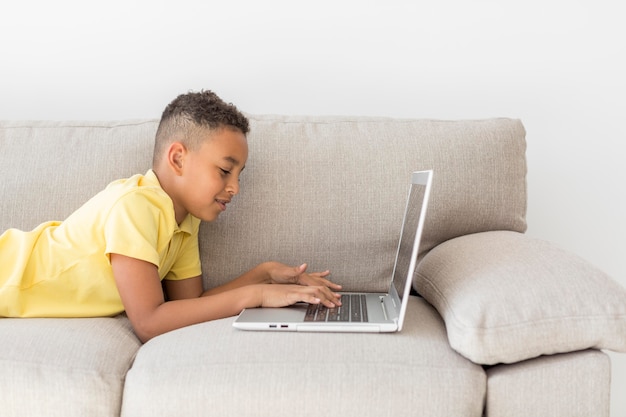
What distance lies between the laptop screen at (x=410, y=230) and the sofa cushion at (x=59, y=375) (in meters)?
0.57

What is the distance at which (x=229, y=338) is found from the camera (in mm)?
1357

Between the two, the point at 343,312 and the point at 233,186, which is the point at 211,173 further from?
the point at 343,312

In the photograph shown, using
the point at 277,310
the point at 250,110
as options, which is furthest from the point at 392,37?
the point at 277,310

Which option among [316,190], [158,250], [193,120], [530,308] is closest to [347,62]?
[316,190]

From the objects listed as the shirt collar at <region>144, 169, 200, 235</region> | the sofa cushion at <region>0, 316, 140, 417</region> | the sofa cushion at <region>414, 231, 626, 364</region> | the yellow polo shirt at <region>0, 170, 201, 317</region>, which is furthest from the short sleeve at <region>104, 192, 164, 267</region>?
the sofa cushion at <region>414, 231, 626, 364</region>

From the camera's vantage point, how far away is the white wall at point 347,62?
7.71 ft

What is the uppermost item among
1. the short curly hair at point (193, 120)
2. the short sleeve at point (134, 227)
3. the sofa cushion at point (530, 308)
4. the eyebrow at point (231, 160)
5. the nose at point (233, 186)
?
the short curly hair at point (193, 120)

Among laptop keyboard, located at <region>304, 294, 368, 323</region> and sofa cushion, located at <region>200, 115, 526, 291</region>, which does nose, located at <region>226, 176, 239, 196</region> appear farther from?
laptop keyboard, located at <region>304, 294, 368, 323</region>

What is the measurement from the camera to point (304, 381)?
1.25m

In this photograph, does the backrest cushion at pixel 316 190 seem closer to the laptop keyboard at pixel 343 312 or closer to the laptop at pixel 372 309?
the laptop at pixel 372 309

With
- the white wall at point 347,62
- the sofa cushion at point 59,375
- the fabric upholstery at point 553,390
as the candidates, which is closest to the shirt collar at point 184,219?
the sofa cushion at point 59,375

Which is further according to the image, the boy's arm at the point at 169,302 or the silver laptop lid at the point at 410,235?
the boy's arm at the point at 169,302

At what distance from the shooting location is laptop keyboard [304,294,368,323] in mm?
1451

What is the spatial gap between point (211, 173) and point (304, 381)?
654 mm
